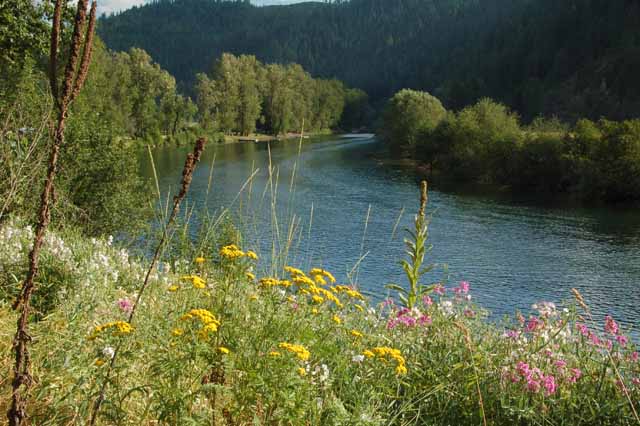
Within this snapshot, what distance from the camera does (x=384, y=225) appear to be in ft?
86.6

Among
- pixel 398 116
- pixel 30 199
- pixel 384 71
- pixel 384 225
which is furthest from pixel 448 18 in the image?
pixel 30 199

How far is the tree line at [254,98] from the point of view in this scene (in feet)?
246

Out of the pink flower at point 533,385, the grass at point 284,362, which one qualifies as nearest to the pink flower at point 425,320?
the grass at point 284,362

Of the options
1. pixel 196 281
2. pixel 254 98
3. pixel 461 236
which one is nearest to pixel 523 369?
pixel 196 281

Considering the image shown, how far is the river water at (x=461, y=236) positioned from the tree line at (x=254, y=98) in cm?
3323

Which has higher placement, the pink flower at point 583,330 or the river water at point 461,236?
the pink flower at point 583,330

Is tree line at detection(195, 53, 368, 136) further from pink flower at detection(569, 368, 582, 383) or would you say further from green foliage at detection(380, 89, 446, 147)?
pink flower at detection(569, 368, 582, 383)

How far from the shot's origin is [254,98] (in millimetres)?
79500

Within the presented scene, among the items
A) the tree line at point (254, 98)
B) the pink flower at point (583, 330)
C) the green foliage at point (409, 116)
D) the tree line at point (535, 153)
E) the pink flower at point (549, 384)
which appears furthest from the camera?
the tree line at point (254, 98)

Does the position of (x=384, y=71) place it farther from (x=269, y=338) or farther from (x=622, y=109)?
(x=269, y=338)

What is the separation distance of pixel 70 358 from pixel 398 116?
228 feet

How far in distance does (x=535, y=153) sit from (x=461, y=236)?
2079 centimetres

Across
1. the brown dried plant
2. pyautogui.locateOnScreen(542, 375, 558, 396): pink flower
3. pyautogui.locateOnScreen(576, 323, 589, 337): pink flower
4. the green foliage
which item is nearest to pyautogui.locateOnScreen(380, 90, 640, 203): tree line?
the green foliage

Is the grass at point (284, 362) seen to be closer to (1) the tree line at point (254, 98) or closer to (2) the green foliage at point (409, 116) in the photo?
(2) the green foliage at point (409, 116)
